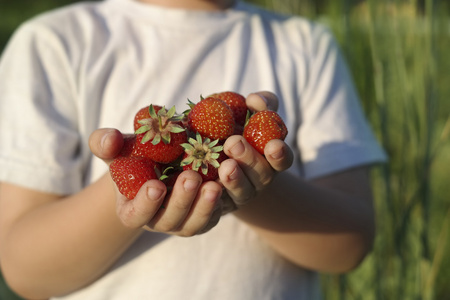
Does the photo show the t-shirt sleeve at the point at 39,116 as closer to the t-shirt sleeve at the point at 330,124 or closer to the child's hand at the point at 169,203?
the child's hand at the point at 169,203

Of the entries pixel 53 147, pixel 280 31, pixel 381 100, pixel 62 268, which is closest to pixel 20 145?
pixel 53 147

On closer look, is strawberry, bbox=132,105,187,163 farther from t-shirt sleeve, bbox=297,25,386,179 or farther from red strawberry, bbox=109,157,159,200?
t-shirt sleeve, bbox=297,25,386,179

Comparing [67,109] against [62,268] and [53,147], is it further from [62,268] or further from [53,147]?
[62,268]

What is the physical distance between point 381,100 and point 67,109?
1.69 feet

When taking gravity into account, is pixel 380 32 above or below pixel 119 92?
below

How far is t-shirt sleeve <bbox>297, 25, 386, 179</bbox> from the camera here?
0.76 m

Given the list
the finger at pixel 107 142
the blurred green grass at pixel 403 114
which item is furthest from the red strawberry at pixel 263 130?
the blurred green grass at pixel 403 114

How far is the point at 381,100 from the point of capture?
3.11 ft

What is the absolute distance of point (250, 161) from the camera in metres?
0.50

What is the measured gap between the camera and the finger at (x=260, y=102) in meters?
0.57

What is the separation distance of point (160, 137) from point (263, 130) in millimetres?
94

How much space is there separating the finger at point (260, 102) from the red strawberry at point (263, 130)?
0.03 meters

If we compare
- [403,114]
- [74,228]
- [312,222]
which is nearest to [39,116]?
[74,228]

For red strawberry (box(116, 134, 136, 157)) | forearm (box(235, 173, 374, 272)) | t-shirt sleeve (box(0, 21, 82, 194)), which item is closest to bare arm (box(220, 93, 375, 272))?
forearm (box(235, 173, 374, 272))
